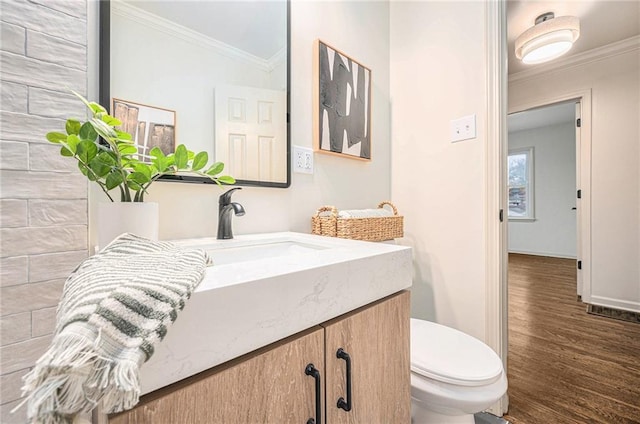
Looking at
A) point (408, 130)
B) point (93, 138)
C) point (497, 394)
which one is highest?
point (408, 130)

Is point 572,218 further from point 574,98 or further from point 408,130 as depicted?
point 408,130

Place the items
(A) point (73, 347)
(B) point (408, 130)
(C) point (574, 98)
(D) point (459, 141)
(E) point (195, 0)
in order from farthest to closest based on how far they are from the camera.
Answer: (C) point (574, 98) → (B) point (408, 130) → (D) point (459, 141) → (E) point (195, 0) → (A) point (73, 347)

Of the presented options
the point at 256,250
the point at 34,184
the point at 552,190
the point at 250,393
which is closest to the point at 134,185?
the point at 34,184

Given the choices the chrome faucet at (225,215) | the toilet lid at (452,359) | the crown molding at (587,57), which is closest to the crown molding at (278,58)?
the chrome faucet at (225,215)

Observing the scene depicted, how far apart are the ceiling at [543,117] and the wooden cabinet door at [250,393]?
458 centimetres

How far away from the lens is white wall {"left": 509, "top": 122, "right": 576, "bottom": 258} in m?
4.59

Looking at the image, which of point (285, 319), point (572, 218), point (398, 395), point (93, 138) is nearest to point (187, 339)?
point (285, 319)

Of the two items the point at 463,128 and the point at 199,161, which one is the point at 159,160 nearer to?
the point at 199,161

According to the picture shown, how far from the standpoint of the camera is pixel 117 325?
286mm

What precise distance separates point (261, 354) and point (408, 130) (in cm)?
146

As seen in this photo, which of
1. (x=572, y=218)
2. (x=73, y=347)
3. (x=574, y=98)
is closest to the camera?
(x=73, y=347)

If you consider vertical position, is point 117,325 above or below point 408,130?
below

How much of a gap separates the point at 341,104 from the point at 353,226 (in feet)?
2.09

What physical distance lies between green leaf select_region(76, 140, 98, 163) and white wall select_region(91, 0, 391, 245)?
259mm
